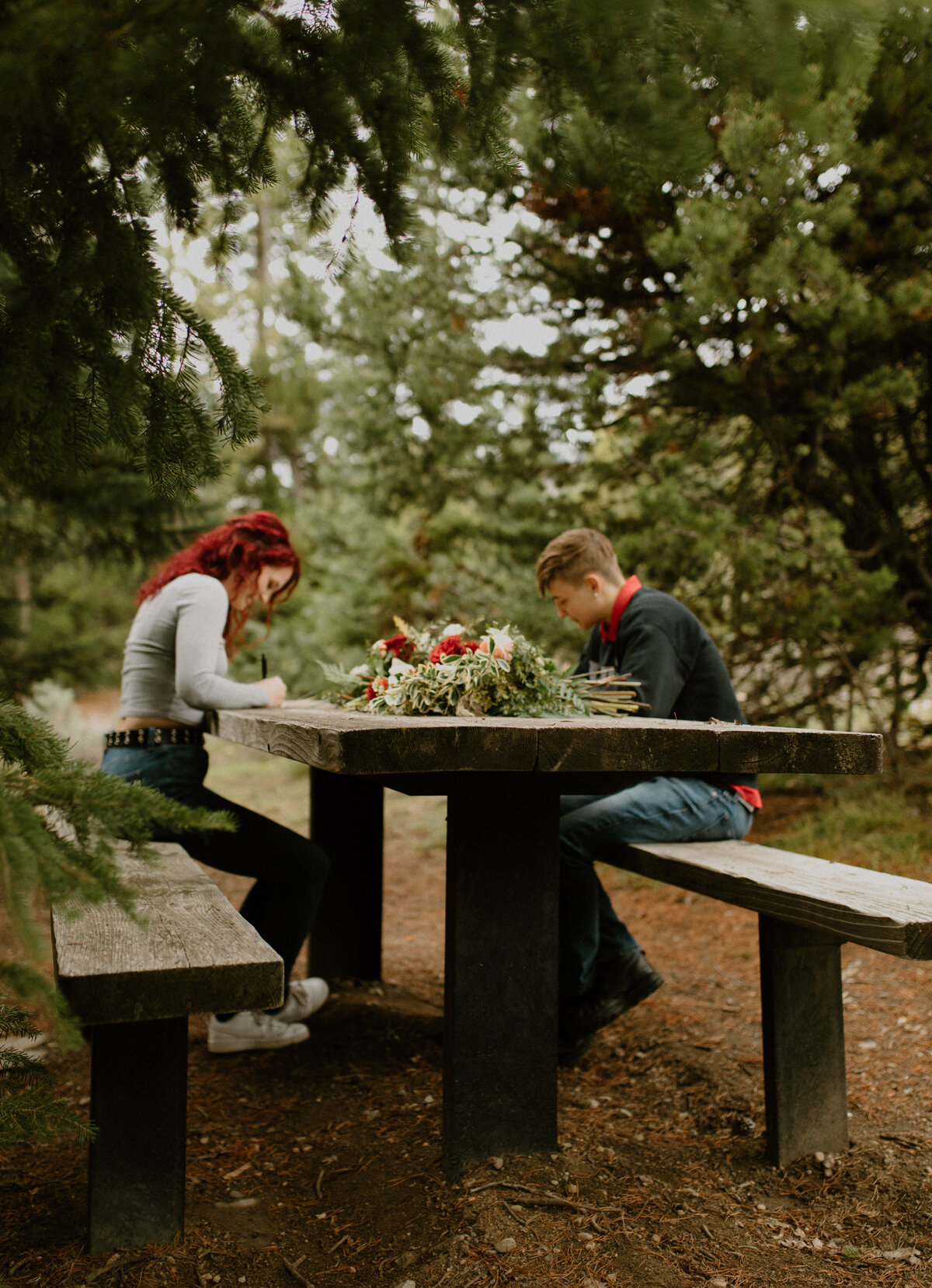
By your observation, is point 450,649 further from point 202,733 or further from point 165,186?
point 165,186

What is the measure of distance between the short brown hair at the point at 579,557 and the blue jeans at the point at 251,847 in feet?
4.50

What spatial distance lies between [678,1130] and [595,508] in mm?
3954

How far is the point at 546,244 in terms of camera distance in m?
6.01

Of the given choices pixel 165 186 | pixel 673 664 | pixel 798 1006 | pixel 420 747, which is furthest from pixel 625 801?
pixel 165 186

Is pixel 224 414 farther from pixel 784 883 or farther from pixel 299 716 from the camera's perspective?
pixel 784 883

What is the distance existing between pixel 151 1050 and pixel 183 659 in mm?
1517

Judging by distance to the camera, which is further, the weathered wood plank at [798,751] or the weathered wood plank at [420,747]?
the weathered wood plank at [798,751]

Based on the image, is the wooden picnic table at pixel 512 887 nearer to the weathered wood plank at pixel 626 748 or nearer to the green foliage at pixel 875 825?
the weathered wood plank at pixel 626 748

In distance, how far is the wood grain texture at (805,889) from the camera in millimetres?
1938

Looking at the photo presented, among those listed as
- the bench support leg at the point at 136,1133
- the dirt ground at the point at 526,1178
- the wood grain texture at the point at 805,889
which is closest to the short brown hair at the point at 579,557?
the wood grain texture at the point at 805,889

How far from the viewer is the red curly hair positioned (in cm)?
347

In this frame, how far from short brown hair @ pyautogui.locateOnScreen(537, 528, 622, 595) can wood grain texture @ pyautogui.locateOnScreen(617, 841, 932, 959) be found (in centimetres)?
108

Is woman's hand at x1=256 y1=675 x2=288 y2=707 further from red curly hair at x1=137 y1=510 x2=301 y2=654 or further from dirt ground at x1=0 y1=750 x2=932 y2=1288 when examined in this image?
dirt ground at x1=0 y1=750 x2=932 y2=1288

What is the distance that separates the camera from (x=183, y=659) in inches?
127
